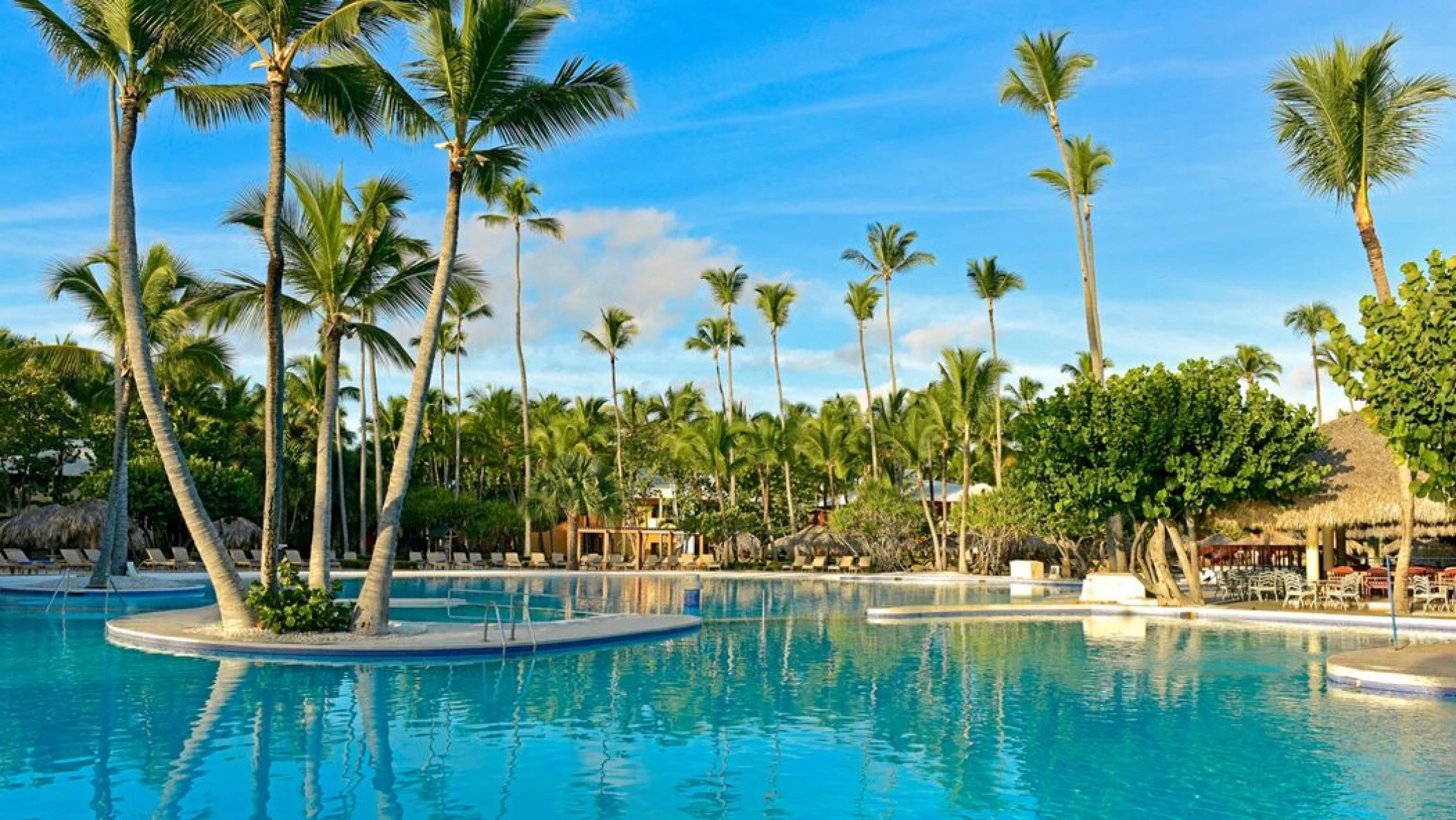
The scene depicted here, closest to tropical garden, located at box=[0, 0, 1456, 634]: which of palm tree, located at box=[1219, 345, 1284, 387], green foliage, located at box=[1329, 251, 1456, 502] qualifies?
green foliage, located at box=[1329, 251, 1456, 502]

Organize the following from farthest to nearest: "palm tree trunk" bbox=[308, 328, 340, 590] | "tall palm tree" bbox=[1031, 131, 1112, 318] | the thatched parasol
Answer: the thatched parasol
"tall palm tree" bbox=[1031, 131, 1112, 318]
"palm tree trunk" bbox=[308, 328, 340, 590]

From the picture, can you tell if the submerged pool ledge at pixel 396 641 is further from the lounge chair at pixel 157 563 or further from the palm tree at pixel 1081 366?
the palm tree at pixel 1081 366

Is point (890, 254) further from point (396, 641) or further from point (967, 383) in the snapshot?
point (396, 641)

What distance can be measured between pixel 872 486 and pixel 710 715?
1215 inches

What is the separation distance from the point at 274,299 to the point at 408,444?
8.62 ft

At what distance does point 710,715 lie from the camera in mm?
10484

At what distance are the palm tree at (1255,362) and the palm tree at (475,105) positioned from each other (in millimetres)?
58005

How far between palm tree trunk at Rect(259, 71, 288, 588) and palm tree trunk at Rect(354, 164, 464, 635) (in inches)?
53.2

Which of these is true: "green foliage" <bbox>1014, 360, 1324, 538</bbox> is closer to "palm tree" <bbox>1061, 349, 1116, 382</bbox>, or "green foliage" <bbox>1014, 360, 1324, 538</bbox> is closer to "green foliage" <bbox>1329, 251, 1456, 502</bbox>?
"green foliage" <bbox>1329, 251, 1456, 502</bbox>

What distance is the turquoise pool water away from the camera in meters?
7.31

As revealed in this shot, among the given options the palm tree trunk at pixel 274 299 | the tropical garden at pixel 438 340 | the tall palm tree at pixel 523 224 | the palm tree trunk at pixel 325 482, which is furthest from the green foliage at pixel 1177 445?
the tall palm tree at pixel 523 224

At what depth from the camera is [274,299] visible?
571 inches

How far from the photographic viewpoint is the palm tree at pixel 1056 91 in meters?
26.9

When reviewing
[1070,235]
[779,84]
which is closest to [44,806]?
[779,84]
